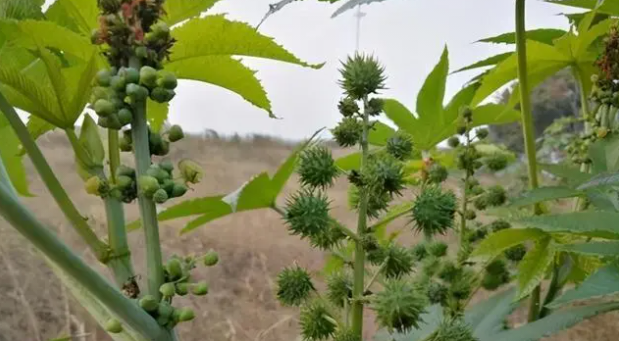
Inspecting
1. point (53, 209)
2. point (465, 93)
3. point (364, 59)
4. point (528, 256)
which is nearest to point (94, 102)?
point (364, 59)

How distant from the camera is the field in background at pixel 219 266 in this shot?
918 mm

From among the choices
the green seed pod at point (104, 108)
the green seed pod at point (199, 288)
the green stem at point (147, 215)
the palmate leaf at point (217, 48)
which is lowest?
the green seed pod at point (199, 288)

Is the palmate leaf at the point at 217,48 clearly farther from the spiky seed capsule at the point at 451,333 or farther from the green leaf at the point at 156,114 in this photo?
the spiky seed capsule at the point at 451,333

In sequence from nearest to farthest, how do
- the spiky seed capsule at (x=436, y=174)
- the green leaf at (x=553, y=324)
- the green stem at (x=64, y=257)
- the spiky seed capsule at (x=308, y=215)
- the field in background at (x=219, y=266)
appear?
the green stem at (x=64, y=257)
the spiky seed capsule at (x=308, y=215)
the green leaf at (x=553, y=324)
the spiky seed capsule at (x=436, y=174)
the field in background at (x=219, y=266)

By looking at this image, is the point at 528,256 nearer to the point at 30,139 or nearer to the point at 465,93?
Answer: the point at 465,93

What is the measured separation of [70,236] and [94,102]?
61 centimetres

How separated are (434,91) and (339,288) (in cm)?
28

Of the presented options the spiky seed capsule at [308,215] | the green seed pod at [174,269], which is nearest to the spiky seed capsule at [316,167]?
the spiky seed capsule at [308,215]

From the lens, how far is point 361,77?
1.56 ft

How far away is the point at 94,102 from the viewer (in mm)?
371

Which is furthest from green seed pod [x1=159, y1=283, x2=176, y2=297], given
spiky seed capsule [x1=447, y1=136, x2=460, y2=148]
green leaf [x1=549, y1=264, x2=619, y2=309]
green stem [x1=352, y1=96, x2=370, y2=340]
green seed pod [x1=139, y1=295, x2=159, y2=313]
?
spiky seed capsule [x1=447, y1=136, x2=460, y2=148]

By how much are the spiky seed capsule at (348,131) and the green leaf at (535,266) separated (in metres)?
0.17

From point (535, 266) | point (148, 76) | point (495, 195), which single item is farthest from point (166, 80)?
point (495, 195)

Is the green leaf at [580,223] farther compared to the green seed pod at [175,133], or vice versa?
the green leaf at [580,223]
